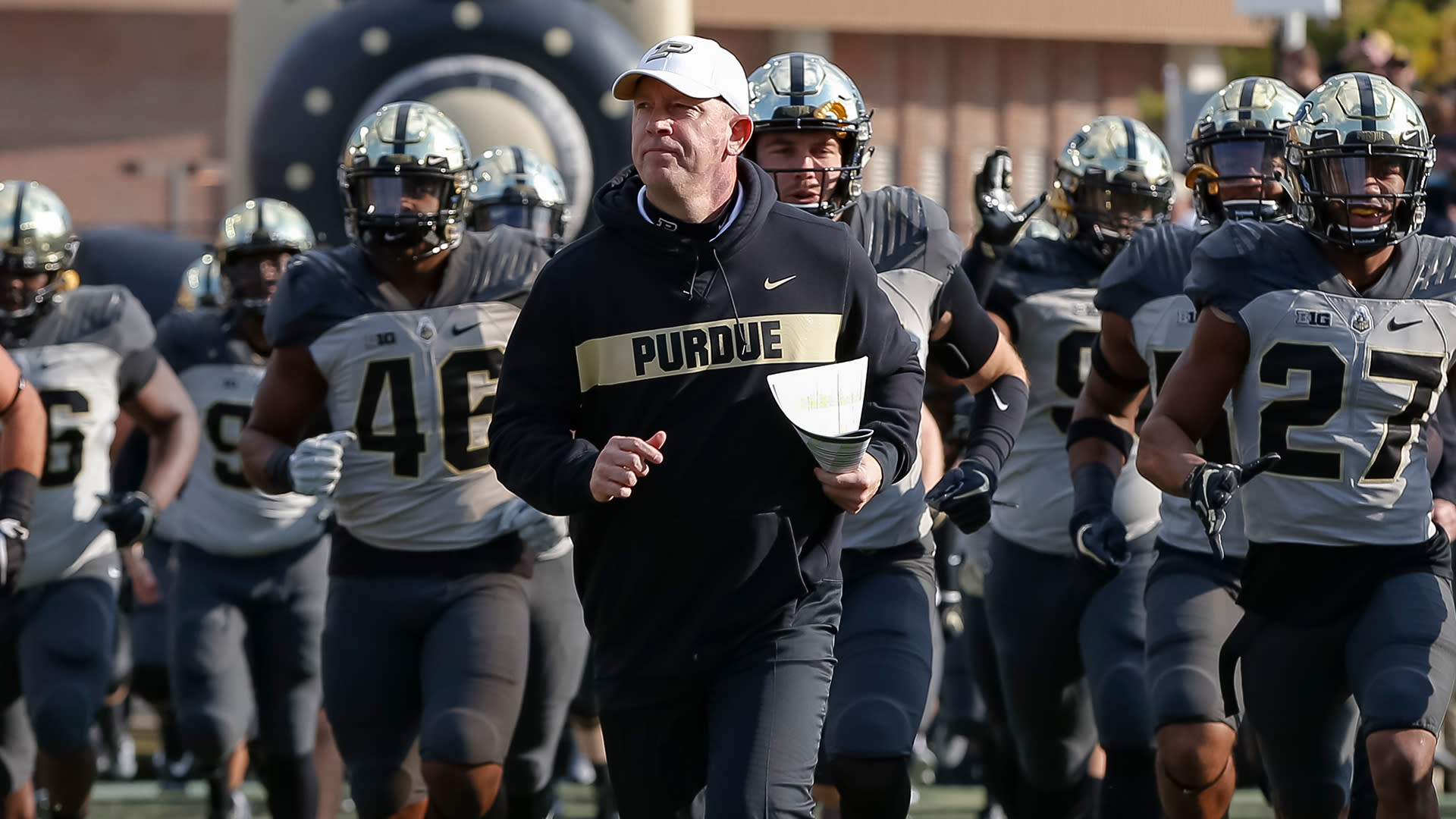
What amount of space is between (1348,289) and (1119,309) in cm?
90

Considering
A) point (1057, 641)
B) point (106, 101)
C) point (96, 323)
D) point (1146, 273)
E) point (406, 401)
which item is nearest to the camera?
point (406, 401)

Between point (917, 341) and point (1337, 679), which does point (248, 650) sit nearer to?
point (917, 341)

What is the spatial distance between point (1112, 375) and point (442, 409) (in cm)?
166

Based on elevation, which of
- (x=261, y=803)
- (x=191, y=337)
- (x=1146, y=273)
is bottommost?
(x=261, y=803)

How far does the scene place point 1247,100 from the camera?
5508mm

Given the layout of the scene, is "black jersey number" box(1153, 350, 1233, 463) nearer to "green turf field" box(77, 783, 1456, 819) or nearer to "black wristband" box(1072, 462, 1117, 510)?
"black wristband" box(1072, 462, 1117, 510)

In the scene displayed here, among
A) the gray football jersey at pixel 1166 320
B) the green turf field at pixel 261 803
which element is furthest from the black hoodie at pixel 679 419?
the green turf field at pixel 261 803

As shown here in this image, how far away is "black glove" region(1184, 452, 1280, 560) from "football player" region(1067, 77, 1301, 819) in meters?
0.66

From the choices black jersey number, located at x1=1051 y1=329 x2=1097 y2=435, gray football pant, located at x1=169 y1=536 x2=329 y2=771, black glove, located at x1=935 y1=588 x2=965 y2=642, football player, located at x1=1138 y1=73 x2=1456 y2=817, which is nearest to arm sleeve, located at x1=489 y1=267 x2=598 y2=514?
football player, located at x1=1138 y1=73 x2=1456 y2=817

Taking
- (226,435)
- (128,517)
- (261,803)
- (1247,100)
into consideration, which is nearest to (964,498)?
(1247,100)

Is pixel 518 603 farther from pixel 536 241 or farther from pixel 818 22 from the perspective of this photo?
pixel 818 22

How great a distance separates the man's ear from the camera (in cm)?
356

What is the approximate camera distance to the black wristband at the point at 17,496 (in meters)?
5.57

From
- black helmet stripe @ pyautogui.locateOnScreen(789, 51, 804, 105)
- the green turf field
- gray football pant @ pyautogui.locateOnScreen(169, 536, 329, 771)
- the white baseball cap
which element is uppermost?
black helmet stripe @ pyautogui.locateOnScreen(789, 51, 804, 105)
